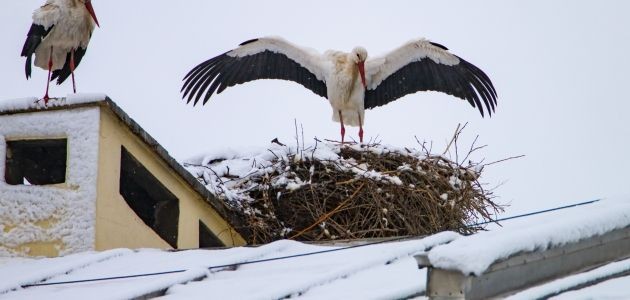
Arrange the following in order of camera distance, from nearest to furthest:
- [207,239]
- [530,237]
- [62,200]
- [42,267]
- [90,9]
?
[530,237] → [42,267] → [62,200] → [207,239] → [90,9]

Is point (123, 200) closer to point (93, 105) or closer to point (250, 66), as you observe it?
point (93, 105)

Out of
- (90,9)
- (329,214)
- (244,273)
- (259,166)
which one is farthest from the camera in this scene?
(90,9)

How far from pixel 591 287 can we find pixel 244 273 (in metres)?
1.77

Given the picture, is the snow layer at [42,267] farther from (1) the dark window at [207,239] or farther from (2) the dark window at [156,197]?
(1) the dark window at [207,239]

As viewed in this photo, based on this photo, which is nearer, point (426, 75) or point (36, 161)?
point (36, 161)

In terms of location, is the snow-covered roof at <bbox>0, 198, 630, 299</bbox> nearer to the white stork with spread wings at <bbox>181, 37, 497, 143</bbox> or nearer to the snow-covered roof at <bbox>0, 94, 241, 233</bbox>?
the snow-covered roof at <bbox>0, 94, 241, 233</bbox>

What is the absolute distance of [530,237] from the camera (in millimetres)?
3021

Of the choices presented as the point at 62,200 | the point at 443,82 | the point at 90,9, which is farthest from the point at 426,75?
the point at 62,200

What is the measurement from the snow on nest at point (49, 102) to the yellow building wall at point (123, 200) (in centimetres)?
11

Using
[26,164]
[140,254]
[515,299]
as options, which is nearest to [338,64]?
[26,164]

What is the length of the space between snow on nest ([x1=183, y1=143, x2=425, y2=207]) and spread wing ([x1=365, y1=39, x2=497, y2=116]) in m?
2.12

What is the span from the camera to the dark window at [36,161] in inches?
249

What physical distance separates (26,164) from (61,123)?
31.2 inches

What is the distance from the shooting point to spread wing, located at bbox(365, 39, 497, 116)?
1031 cm
